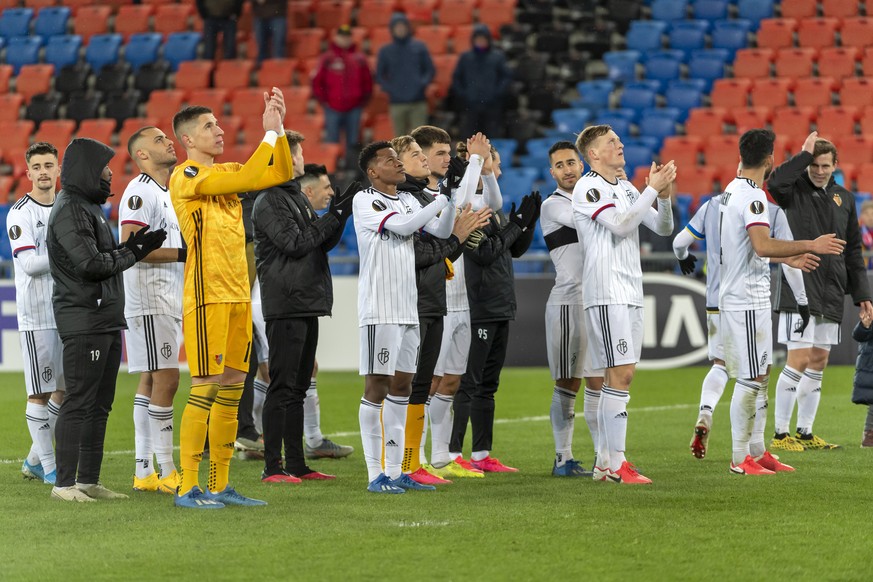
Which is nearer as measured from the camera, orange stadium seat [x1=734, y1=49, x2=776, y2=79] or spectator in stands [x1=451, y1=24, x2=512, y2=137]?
spectator in stands [x1=451, y1=24, x2=512, y2=137]

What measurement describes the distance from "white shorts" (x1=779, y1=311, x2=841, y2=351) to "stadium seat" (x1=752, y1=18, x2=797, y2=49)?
1157 centimetres

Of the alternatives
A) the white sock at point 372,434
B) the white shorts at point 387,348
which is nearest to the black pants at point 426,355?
the white shorts at point 387,348

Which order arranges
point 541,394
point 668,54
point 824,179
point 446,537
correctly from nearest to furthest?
point 446,537, point 824,179, point 541,394, point 668,54

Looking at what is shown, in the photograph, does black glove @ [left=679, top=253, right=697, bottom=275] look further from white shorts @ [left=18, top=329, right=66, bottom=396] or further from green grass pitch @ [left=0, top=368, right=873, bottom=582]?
white shorts @ [left=18, top=329, right=66, bottom=396]

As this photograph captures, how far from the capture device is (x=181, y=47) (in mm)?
23203

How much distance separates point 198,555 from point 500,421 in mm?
6244

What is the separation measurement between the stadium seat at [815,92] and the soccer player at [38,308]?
13.7 meters

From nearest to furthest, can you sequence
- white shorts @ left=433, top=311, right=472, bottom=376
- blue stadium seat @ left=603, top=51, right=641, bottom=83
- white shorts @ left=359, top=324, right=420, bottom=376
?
white shorts @ left=359, top=324, right=420, bottom=376 → white shorts @ left=433, top=311, right=472, bottom=376 → blue stadium seat @ left=603, top=51, right=641, bottom=83

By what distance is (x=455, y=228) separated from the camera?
8.16m

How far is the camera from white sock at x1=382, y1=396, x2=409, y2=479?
8047mm

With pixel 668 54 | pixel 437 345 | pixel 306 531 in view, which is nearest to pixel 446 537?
pixel 306 531

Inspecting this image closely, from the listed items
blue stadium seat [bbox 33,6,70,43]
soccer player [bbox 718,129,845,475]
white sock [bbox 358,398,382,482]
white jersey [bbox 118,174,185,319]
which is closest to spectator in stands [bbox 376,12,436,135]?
blue stadium seat [bbox 33,6,70,43]

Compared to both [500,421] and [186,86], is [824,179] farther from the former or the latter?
[186,86]

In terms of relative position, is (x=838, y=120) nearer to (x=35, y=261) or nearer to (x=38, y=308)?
(x=38, y=308)
